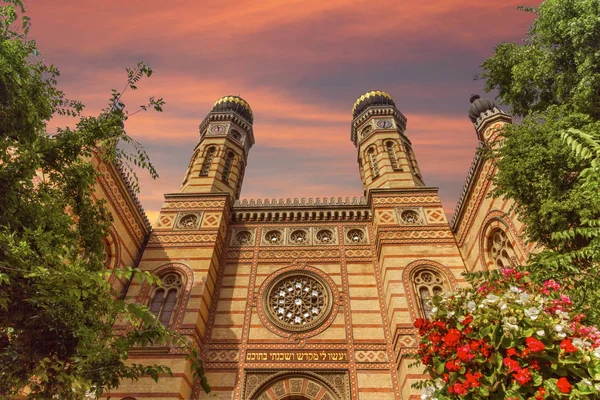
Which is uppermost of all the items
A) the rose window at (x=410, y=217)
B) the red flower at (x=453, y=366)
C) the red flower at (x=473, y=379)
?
the rose window at (x=410, y=217)

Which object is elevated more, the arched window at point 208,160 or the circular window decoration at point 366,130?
the circular window decoration at point 366,130

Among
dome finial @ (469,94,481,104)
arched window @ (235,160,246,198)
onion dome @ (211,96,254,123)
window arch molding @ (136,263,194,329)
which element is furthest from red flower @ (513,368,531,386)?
onion dome @ (211,96,254,123)

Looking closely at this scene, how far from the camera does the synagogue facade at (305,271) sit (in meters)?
9.51

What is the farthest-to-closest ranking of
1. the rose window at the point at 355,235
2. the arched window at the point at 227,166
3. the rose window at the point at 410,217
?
the arched window at the point at 227,166
the rose window at the point at 355,235
the rose window at the point at 410,217

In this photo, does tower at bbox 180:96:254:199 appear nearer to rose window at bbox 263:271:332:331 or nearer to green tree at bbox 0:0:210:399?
rose window at bbox 263:271:332:331

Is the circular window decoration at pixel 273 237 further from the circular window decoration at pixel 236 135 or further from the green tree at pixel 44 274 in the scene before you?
the green tree at pixel 44 274

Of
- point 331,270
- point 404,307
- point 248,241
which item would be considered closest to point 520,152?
point 404,307

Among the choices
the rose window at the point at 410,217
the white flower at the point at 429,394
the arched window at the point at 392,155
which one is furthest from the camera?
the arched window at the point at 392,155

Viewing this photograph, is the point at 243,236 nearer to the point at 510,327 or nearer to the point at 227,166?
the point at 227,166

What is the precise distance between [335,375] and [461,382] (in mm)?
7215

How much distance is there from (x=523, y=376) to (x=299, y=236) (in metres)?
10.9

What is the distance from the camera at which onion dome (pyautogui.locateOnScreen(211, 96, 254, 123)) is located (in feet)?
62.1

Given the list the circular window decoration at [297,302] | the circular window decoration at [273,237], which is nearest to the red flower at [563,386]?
the circular window decoration at [297,302]

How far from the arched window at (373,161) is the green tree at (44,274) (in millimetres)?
11888
